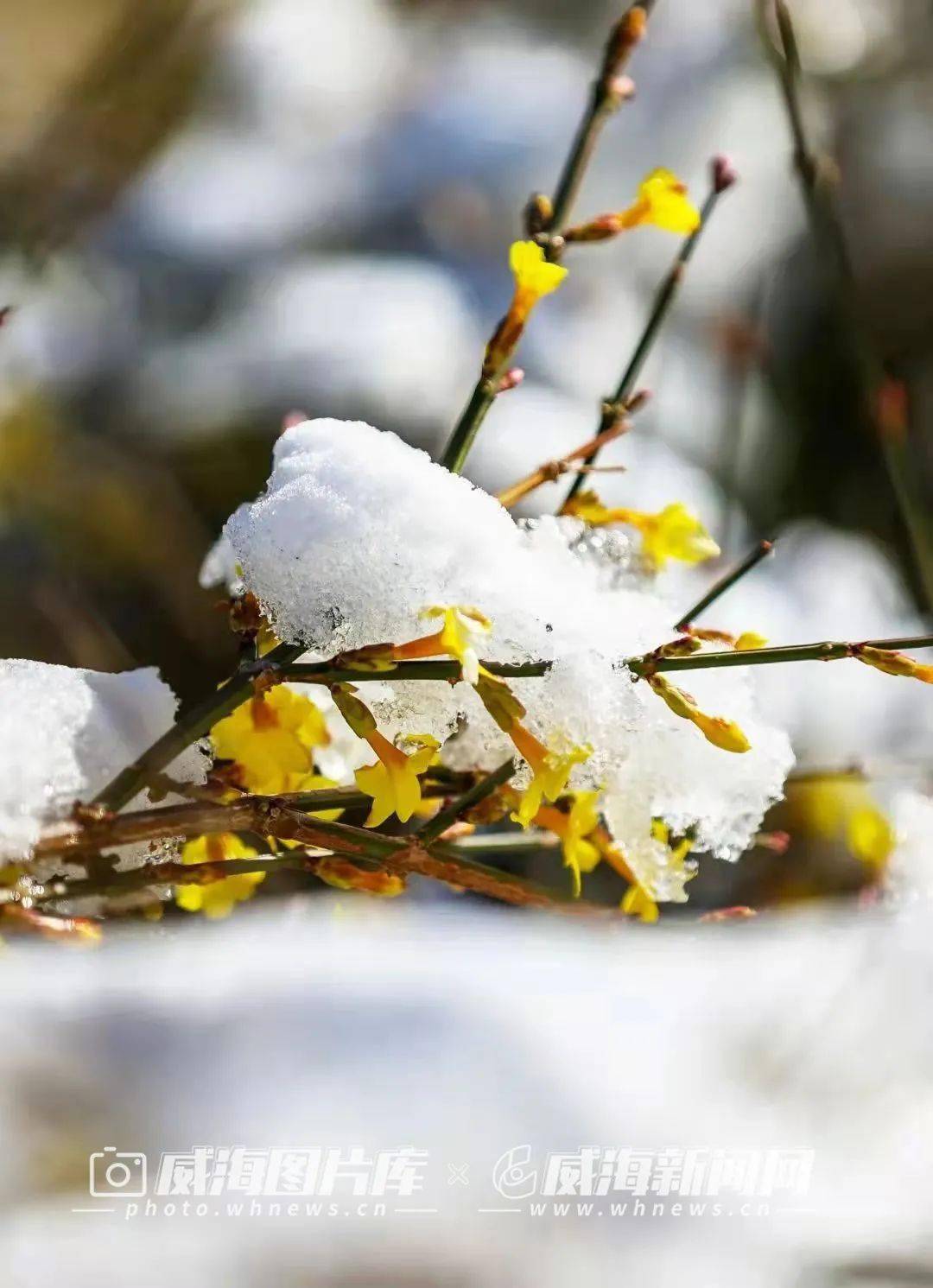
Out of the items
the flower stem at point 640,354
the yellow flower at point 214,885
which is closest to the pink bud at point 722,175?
the flower stem at point 640,354

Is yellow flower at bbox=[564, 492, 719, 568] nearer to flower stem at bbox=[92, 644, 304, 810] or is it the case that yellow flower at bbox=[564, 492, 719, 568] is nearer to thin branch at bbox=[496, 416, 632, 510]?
thin branch at bbox=[496, 416, 632, 510]

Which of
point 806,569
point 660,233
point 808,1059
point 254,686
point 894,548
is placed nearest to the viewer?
point 254,686

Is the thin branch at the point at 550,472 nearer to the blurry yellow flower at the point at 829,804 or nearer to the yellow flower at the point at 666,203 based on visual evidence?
the yellow flower at the point at 666,203

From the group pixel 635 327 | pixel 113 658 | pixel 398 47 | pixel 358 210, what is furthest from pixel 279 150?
pixel 113 658

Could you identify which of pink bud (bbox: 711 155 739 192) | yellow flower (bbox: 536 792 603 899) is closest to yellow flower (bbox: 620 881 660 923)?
yellow flower (bbox: 536 792 603 899)

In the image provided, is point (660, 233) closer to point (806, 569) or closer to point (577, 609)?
point (806, 569)

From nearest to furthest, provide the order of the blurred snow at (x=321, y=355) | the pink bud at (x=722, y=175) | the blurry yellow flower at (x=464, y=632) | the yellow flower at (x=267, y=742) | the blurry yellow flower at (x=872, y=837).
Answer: the blurry yellow flower at (x=464, y=632) < the yellow flower at (x=267, y=742) < the pink bud at (x=722, y=175) < the blurry yellow flower at (x=872, y=837) < the blurred snow at (x=321, y=355)
